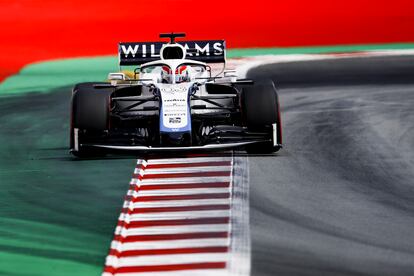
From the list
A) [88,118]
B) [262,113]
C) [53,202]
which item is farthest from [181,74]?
[53,202]

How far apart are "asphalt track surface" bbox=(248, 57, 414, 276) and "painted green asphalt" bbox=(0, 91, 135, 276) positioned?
5.08ft

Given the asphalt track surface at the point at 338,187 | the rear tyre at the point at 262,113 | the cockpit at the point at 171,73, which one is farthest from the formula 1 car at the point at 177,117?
the asphalt track surface at the point at 338,187

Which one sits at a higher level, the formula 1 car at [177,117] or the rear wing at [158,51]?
the rear wing at [158,51]

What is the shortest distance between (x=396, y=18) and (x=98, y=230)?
30.2 meters

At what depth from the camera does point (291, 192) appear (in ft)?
45.8

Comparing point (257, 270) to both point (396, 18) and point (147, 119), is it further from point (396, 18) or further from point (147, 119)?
point (396, 18)

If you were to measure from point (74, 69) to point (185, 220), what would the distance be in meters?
19.5

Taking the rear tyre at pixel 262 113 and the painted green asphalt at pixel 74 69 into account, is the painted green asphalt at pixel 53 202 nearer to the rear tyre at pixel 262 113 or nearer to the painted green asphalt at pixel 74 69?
the rear tyre at pixel 262 113

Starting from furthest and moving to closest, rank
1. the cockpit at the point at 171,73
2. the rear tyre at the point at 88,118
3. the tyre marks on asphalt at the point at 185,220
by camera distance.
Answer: the cockpit at the point at 171,73 → the rear tyre at the point at 88,118 → the tyre marks on asphalt at the point at 185,220

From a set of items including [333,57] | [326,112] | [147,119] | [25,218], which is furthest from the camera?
[333,57]

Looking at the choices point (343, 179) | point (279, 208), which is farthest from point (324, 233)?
point (343, 179)

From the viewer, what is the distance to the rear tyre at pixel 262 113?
1617cm

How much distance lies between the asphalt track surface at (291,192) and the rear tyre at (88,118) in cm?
33

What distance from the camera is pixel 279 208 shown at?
13000 mm
